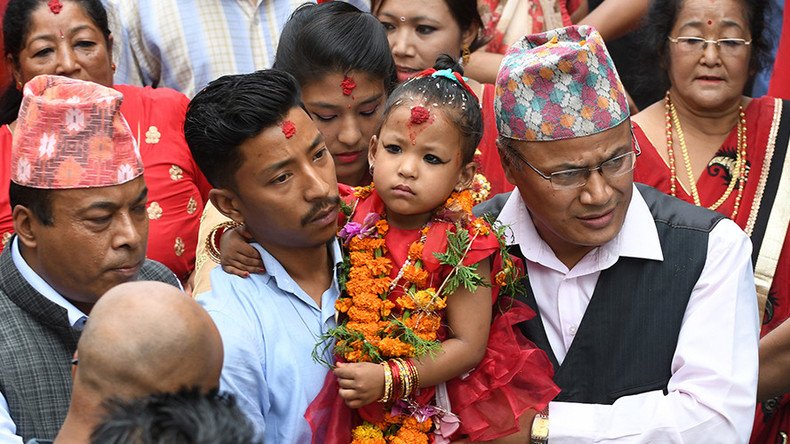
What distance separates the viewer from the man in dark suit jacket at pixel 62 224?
3.04m

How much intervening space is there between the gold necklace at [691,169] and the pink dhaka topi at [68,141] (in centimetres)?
240

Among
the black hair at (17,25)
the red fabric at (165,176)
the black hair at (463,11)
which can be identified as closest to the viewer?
the red fabric at (165,176)

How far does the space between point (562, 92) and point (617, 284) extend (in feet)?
2.06

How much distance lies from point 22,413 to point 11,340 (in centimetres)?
21

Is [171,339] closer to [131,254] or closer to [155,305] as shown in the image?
[155,305]

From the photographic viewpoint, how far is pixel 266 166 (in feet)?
10.2

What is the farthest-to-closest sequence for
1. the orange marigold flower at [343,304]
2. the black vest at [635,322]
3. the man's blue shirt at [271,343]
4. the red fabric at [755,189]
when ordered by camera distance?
the red fabric at [755,189], the black vest at [635,322], the orange marigold flower at [343,304], the man's blue shirt at [271,343]

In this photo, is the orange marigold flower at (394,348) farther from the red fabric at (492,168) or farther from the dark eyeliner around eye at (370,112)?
the red fabric at (492,168)

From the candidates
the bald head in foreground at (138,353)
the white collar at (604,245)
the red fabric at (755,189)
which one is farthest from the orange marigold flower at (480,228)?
the red fabric at (755,189)

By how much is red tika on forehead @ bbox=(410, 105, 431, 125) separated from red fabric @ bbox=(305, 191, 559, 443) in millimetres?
287

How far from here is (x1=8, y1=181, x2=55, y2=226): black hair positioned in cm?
308

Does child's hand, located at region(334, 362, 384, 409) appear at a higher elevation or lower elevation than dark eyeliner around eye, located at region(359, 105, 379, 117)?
Answer: lower

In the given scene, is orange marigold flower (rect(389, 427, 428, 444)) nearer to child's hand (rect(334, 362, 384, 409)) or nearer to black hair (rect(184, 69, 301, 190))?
child's hand (rect(334, 362, 384, 409))

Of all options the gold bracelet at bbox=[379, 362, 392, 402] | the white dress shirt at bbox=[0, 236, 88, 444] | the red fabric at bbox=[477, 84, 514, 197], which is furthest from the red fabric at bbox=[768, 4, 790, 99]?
the white dress shirt at bbox=[0, 236, 88, 444]
